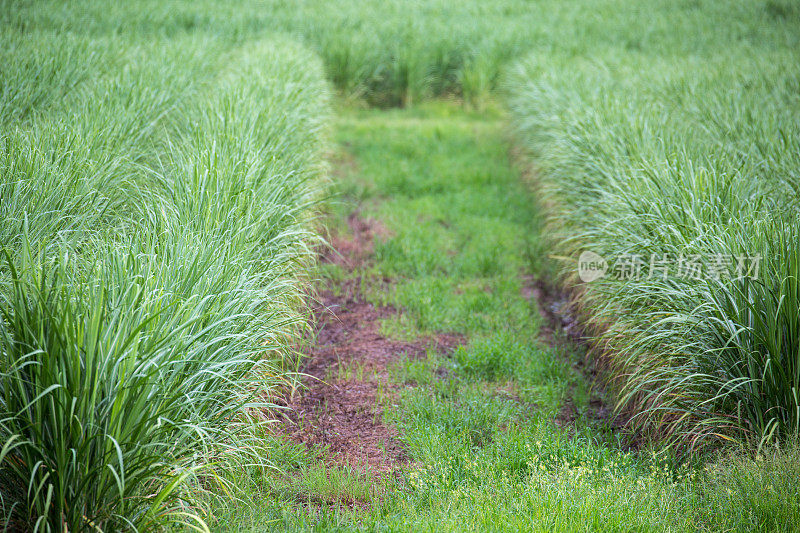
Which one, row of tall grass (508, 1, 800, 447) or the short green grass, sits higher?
row of tall grass (508, 1, 800, 447)

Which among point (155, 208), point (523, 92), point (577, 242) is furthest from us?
point (523, 92)

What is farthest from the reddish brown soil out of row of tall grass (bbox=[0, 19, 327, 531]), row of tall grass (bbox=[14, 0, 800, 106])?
row of tall grass (bbox=[14, 0, 800, 106])

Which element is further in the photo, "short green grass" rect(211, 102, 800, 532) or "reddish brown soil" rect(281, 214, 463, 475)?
"reddish brown soil" rect(281, 214, 463, 475)

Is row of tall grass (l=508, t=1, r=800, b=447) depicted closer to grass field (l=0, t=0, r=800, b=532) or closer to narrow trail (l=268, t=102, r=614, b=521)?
grass field (l=0, t=0, r=800, b=532)

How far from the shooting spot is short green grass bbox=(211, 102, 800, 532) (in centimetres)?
247

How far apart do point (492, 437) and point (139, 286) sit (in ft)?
6.14

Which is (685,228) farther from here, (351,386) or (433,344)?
(351,386)

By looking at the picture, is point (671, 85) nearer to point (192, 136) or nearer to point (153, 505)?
point (192, 136)

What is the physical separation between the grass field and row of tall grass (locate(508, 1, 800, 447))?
0.09ft

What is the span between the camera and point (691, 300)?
10.3 feet

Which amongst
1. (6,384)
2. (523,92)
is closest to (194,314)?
(6,384)

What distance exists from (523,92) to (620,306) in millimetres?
4846

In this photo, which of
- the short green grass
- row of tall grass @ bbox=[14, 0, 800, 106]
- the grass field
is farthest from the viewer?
row of tall grass @ bbox=[14, 0, 800, 106]

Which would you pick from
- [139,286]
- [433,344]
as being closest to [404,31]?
[433,344]
